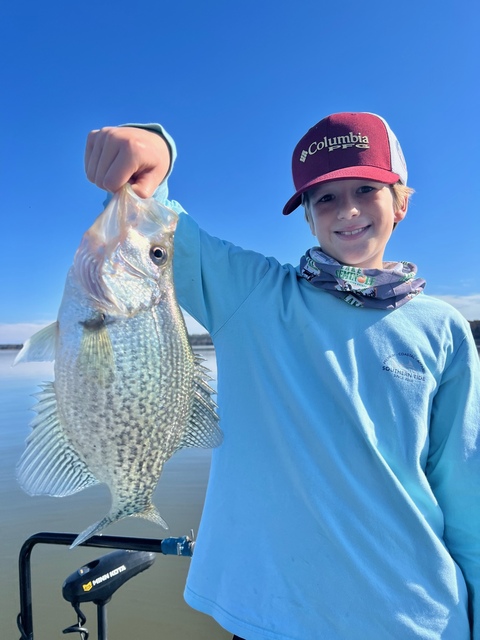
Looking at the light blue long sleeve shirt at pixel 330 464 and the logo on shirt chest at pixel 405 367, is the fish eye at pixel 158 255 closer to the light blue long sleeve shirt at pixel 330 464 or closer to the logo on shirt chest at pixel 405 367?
the light blue long sleeve shirt at pixel 330 464

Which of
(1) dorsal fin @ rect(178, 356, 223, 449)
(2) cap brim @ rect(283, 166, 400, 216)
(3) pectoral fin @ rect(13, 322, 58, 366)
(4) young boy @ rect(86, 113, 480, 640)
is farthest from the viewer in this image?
(2) cap brim @ rect(283, 166, 400, 216)

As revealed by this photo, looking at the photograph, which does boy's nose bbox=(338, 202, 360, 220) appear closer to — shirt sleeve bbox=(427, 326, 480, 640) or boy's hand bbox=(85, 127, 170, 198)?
shirt sleeve bbox=(427, 326, 480, 640)

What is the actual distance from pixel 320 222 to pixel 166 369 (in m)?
1.07

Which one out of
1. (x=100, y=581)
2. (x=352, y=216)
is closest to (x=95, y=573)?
(x=100, y=581)

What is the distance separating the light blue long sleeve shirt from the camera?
1.80m

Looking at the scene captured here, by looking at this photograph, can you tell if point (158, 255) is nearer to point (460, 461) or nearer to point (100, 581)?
point (460, 461)

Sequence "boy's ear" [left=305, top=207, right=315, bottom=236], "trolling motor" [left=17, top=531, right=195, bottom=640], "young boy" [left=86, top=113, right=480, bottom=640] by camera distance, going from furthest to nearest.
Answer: "trolling motor" [left=17, top=531, right=195, bottom=640], "boy's ear" [left=305, top=207, right=315, bottom=236], "young boy" [left=86, top=113, right=480, bottom=640]

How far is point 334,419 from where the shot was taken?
196cm

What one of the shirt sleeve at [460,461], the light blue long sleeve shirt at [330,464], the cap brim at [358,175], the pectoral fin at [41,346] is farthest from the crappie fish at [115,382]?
the shirt sleeve at [460,461]

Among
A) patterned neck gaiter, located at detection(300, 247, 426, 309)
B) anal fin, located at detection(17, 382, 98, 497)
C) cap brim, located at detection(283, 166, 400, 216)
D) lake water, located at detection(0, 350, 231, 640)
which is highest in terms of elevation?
cap brim, located at detection(283, 166, 400, 216)

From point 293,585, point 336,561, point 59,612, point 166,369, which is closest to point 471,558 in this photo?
point 336,561

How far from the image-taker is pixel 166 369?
162 centimetres

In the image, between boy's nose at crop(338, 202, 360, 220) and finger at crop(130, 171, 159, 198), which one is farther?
boy's nose at crop(338, 202, 360, 220)

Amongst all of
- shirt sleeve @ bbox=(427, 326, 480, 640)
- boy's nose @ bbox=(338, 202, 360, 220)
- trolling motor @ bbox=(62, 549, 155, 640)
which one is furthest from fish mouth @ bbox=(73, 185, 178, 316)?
trolling motor @ bbox=(62, 549, 155, 640)
